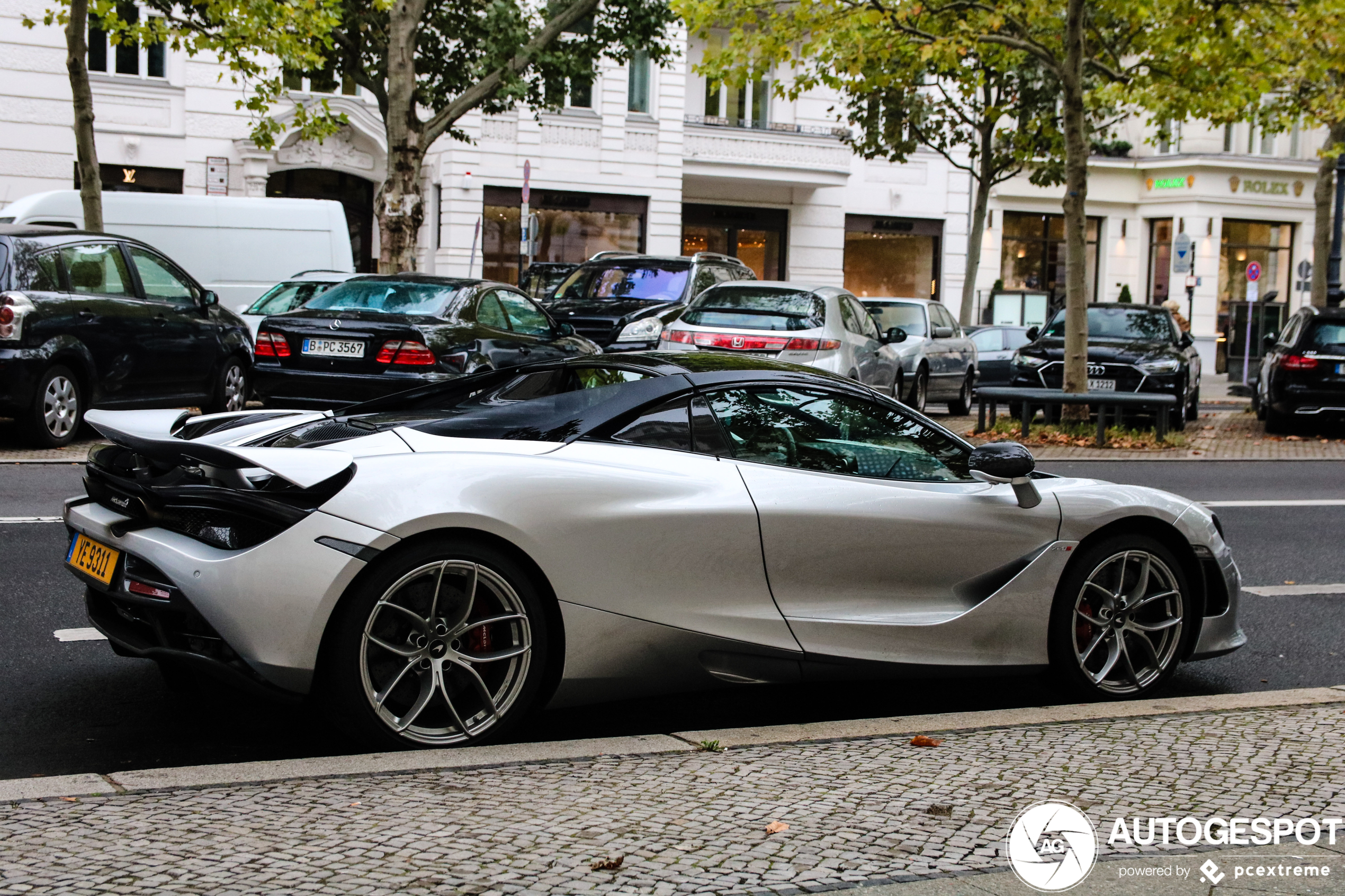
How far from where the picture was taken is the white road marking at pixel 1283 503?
12.2m

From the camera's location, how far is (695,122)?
35531mm

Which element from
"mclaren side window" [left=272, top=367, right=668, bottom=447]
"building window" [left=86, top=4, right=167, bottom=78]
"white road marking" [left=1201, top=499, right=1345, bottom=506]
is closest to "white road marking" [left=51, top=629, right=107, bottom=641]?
"mclaren side window" [left=272, top=367, right=668, bottom=447]

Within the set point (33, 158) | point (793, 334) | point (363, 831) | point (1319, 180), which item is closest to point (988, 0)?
point (793, 334)

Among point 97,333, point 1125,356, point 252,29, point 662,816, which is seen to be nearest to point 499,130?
point 252,29

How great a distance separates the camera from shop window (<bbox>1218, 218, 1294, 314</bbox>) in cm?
4353

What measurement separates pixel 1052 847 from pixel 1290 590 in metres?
5.57

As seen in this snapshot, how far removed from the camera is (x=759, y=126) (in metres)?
36.3

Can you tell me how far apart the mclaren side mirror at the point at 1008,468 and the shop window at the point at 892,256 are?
3357 cm

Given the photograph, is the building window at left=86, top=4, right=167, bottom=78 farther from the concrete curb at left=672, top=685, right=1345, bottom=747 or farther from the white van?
the concrete curb at left=672, top=685, right=1345, bottom=747

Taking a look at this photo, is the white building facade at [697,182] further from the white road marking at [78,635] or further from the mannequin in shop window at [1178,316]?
the white road marking at [78,635]

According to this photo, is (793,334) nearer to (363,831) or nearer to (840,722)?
(840,722)

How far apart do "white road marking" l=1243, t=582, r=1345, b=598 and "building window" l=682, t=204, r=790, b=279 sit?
28777mm

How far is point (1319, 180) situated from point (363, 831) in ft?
77.2

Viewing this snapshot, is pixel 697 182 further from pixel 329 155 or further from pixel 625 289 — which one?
pixel 625 289
